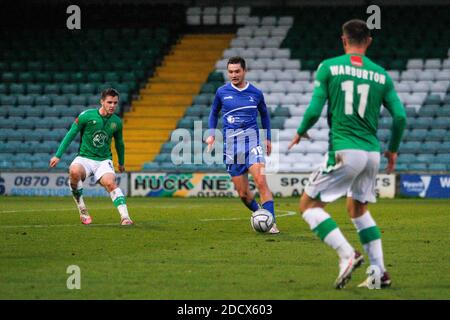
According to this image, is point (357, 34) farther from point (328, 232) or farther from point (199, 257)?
point (199, 257)

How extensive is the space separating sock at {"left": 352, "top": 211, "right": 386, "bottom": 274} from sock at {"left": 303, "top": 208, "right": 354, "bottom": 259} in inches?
10.9

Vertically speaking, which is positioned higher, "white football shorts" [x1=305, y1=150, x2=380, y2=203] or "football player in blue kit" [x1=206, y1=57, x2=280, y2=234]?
"football player in blue kit" [x1=206, y1=57, x2=280, y2=234]

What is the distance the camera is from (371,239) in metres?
8.35

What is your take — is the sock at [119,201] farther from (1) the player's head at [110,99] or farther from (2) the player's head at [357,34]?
(2) the player's head at [357,34]

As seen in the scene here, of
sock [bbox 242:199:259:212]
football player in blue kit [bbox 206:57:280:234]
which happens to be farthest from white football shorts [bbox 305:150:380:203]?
sock [bbox 242:199:259:212]

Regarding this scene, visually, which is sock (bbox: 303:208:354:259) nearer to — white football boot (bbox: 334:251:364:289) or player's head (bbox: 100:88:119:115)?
white football boot (bbox: 334:251:364:289)

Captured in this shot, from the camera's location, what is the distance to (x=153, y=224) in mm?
15492

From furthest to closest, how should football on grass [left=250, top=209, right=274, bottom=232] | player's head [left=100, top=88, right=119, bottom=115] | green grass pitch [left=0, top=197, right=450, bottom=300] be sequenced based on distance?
player's head [left=100, top=88, right=119, bottom=115]
football on grass [left=250, top=209, right=274, bottom=232]
green grass pitch [left=0, top=197, right=450, bottom=300]

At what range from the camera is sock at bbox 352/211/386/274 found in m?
8.31

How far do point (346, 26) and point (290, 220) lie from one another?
8648 mm

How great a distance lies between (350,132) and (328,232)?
889 millimetres

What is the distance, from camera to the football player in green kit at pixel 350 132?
812 cm

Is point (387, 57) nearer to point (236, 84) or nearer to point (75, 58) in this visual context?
point (75, 58)

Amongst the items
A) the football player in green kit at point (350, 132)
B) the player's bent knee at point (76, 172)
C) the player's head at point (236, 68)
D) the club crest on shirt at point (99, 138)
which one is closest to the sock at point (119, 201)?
the player's bent knee at point (76, 172)
